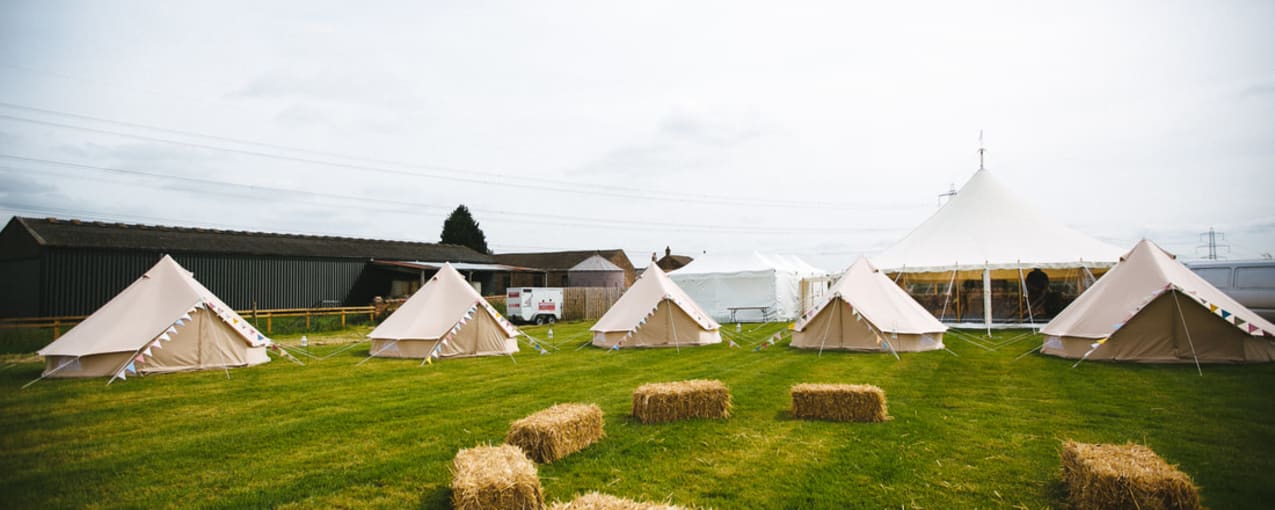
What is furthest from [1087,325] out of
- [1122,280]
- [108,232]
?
[108,232]

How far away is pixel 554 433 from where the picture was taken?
539 cm

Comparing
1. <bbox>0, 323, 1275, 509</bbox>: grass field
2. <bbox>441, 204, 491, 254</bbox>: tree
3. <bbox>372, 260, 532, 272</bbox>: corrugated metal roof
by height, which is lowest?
<bbox>0, 323, 1275, 509</bbox>: grass field

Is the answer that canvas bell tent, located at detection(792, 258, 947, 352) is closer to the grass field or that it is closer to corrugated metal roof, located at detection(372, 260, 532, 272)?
the grass field

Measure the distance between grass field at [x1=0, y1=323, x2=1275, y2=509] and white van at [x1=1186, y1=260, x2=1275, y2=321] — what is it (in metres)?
6.46

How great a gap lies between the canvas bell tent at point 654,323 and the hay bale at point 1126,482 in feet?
36.0

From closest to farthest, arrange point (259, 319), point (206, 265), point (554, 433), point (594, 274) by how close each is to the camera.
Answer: point (554, 433), point (259, 319), point (206, 265), point (594, 274)

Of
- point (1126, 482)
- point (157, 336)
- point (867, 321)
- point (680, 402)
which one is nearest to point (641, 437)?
point (680, 402)

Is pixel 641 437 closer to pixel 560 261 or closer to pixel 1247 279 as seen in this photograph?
pixel 1247 279

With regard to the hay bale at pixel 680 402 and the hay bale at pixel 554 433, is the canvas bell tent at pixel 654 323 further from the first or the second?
the hay bale at pixel 554 433

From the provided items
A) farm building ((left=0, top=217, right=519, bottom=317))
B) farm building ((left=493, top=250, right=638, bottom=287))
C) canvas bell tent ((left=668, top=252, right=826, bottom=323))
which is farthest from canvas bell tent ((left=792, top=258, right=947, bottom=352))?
farm building ((left=493, top=250, right=638, bottom=287))

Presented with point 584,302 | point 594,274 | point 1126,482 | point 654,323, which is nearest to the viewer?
point 1126,482

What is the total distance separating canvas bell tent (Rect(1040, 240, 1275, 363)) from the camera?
409 inches

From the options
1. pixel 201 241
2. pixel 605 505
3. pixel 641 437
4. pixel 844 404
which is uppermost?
pixel 201 241

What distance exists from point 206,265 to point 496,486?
2410 centimetres
